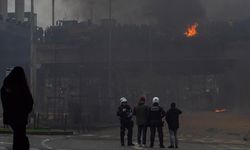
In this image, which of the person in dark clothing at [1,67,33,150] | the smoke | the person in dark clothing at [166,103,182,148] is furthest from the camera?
the smoke

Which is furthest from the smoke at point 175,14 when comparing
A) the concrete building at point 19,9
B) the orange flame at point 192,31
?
the concrete building at point 19,9

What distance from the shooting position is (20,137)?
5855 millimetres

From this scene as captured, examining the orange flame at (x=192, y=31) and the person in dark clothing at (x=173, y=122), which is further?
the orange flame at (x=192, y=31)

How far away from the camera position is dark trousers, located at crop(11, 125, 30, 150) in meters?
5.82

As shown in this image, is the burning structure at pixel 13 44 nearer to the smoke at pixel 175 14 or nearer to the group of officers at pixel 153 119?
the smoke at pixel 175 14

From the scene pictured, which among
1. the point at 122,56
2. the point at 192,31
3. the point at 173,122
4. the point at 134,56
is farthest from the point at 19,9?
the point at 173,122

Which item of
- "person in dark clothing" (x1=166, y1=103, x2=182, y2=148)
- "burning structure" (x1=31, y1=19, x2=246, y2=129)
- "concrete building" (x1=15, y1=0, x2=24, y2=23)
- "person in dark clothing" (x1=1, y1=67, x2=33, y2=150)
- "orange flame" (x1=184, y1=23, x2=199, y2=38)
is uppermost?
A: "concrete building" (x1=15, y1=0, x2=24, y2=23)

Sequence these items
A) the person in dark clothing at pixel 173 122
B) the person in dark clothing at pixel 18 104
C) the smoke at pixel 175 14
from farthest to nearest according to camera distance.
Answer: the smoke at pixel 175 14 < the person in dark clothing at pixel 173 122 < the person in dark clothing at pixel 18 104

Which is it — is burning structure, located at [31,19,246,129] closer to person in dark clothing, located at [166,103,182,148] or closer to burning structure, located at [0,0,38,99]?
burning structure, located at [0,0,38,99]

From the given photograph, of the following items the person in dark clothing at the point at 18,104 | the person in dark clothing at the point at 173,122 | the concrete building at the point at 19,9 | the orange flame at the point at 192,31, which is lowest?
the person in dark clothing at the point at 173,122

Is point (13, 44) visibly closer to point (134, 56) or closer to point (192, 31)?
point (134, 56)

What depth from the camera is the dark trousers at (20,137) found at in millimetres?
5816

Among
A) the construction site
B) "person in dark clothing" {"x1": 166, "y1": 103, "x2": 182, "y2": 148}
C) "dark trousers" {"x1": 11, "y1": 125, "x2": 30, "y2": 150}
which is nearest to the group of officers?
"person in dark clothing" {"x1": 166, "y1": 103, "x2": 182, "y2": 148}

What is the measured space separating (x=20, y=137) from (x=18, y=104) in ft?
1.31
